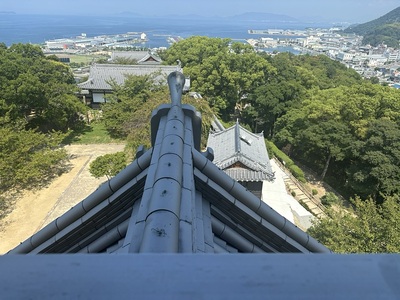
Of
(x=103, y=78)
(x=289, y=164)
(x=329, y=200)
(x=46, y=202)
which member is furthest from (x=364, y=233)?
(x=103, y=78)

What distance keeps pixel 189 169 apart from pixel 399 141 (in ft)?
54.5

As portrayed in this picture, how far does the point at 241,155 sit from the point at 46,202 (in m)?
8.72

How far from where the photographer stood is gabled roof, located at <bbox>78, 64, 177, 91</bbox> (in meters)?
24.2

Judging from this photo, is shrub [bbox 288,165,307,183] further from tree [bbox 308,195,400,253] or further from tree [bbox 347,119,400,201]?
tree [bbox 308,195,400,253]

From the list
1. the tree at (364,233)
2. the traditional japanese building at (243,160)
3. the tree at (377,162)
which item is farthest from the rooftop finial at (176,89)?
the tree at (377,162)

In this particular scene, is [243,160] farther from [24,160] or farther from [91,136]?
[91,136]

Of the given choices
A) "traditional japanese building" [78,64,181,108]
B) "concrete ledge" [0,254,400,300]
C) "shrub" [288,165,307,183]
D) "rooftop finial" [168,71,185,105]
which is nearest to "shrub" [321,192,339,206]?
"shrub" [288,165,307,183]

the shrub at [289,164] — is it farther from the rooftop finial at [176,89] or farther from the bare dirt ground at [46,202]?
the rooftop finial at [176,89]

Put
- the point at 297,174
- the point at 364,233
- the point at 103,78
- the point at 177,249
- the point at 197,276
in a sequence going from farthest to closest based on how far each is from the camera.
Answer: the point at 103,78
the point at 297,174
the point at 364,233
the point at 177,249
the point at 197,276

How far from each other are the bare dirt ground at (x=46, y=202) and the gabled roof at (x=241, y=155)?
6210 millimetres

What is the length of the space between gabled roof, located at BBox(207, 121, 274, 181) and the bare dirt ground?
20.4 ft

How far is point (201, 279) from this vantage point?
82 cm

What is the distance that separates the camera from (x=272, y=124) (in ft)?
82.7

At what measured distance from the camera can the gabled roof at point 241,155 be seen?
13430 mm
